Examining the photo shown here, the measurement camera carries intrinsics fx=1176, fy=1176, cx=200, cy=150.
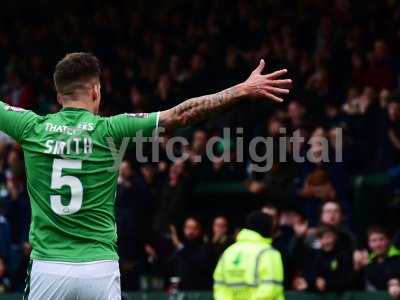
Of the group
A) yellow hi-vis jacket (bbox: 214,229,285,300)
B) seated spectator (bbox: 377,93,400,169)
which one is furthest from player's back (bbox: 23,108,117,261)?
seated spectator (bbox: 377,93,400,169)

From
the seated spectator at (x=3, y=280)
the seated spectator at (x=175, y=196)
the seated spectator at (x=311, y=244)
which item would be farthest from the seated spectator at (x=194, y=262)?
the seated spectator at (x=3, y=280)

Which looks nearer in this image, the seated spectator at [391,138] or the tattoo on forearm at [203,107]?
the tattoo on forearm at [203,107]

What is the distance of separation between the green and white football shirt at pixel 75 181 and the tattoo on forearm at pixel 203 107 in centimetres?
14

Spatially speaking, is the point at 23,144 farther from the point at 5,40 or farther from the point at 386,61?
the point at 5,40

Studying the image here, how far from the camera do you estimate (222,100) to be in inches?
230

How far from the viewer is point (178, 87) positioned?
16406mm

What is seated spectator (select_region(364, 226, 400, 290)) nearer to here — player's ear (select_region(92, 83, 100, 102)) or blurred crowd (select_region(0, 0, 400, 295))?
blurred crowd (select_region(0, 0, 400, 295))

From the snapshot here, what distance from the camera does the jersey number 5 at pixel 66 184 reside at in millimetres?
5812

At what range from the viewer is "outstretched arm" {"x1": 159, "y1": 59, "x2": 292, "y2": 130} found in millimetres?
5848

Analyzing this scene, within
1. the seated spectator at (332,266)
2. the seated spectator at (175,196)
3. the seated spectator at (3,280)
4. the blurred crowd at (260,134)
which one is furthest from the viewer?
the seated spectator at (175,196)

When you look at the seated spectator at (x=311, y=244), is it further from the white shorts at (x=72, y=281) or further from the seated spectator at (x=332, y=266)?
the white shorts at (x=72, y=281)

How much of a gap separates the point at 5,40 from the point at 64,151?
1564 centimetres

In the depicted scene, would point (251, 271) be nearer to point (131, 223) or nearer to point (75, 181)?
point (75, 181)

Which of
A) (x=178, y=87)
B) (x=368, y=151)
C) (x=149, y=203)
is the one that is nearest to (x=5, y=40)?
(x=178, y=87)
